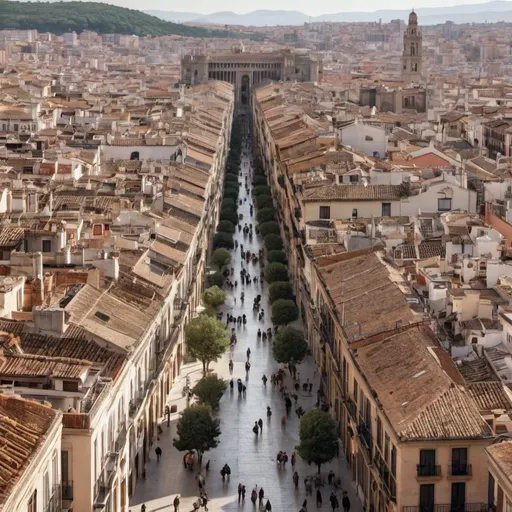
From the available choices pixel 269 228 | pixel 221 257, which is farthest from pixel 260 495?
pixel 269 228

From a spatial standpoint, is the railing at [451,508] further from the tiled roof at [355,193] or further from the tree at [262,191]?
the tree at [262,191]

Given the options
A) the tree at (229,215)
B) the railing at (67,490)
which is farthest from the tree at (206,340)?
the tree at (229,215)

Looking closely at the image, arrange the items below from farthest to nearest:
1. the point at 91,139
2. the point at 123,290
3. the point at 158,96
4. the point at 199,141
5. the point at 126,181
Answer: the point at 158,96
the point at 199,141
the point at 91,139
the point at 126,181
the point at 123,290

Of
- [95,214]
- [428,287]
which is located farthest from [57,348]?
[95,214]

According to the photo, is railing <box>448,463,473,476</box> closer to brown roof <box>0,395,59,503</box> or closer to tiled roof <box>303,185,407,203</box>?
brown roof <box>0,395,59,503</box>

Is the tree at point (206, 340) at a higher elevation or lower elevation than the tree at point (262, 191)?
higher

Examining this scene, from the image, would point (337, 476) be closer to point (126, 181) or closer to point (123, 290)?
point (123, 290)

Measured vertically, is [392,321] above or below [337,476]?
above
